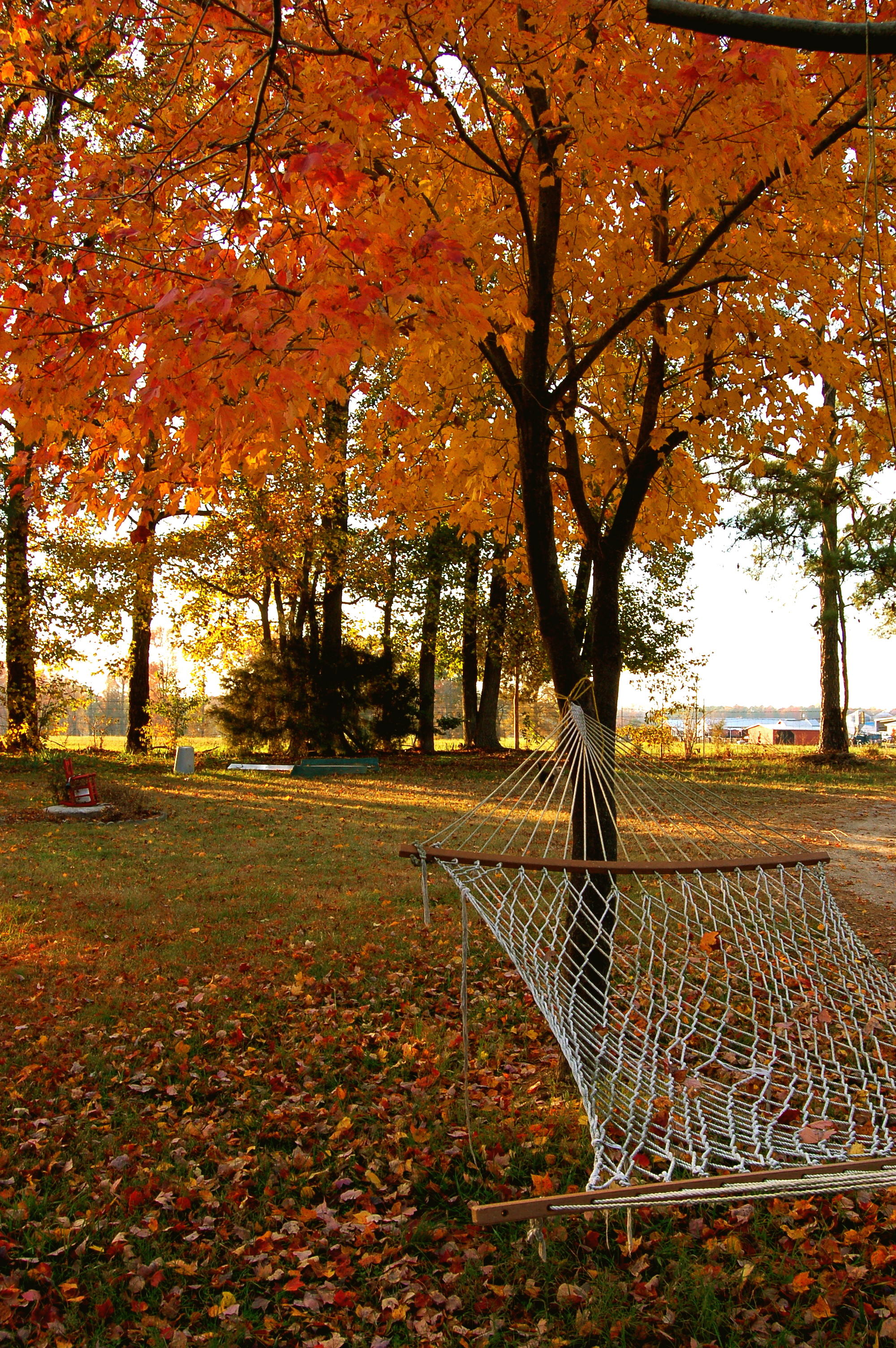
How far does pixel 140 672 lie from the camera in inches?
534

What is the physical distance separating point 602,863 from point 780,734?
21782 millimetres

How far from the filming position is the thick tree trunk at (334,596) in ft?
38.9

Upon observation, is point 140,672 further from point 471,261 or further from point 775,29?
point 775,29

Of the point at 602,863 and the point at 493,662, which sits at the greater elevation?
the point at 493,662

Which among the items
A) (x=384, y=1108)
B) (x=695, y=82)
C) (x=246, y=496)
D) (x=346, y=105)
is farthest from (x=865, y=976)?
(x=246, y=496)

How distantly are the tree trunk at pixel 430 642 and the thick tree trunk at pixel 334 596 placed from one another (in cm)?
128

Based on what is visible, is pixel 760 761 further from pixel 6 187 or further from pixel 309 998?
pixel 6 187

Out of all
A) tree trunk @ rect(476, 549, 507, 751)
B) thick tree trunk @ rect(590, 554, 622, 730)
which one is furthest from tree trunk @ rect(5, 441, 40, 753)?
thick tree trunk @ rect(590, 554, 622, 730)

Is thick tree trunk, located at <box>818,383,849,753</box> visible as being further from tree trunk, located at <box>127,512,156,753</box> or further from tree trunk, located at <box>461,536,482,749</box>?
tree trunk, located at <box>127,512,156,753</box>

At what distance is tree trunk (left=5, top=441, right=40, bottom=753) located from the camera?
37.1 ft

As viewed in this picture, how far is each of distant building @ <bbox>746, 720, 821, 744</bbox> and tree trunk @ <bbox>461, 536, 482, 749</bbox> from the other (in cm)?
855

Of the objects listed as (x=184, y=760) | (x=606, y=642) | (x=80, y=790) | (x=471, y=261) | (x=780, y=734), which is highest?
(x=471, y=261)

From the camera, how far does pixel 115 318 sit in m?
2.66

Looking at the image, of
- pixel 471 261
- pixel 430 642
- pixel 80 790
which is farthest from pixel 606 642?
pixel 430 642
